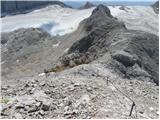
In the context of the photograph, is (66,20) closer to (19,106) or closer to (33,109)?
(19,106)

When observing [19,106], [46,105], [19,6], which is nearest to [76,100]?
[46,105]

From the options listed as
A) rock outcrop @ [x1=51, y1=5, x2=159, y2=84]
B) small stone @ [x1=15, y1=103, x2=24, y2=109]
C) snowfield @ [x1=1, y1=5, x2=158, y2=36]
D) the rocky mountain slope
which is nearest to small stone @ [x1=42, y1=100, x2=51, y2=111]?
the rocky mountain slope

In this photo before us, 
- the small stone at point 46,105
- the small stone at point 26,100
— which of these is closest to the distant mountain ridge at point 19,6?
the small stone at point 26,100

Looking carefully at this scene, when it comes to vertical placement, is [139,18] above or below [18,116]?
below

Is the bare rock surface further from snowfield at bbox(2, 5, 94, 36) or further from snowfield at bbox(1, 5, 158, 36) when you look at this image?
snowfield at bbox(2, 5, 94, 36)

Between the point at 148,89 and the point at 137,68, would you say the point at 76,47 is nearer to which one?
the point at 137,68

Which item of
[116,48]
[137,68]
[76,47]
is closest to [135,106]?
[137,68]

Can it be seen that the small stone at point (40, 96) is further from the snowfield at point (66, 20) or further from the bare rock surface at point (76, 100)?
the snowfield at point (66, 20)
